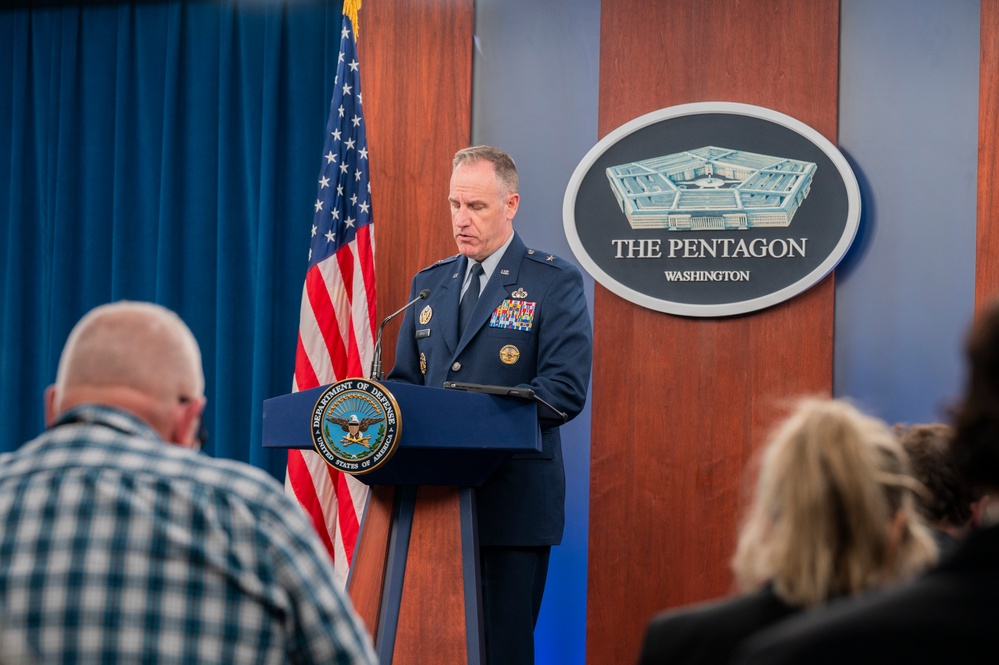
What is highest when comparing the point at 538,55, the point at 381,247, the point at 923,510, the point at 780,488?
the point at 538,55

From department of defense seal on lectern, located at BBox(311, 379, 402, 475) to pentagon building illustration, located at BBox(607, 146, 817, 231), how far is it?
1912 mm

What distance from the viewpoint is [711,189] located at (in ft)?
14.8

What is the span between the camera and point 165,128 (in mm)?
5332

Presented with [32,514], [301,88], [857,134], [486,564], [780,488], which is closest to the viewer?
[780,488]

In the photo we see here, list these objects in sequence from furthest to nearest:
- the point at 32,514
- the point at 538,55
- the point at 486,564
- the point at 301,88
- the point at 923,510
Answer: the point at 301,88
the point at 538,55
the point at 486,564
the point at 923,510
the point at 32,514

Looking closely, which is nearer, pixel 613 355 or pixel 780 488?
pixel 780 488

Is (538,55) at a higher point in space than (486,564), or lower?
higher

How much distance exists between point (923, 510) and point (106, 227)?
13.8 feet

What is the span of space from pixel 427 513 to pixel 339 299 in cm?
162

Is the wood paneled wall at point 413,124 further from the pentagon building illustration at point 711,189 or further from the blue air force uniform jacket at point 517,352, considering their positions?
the blue air force uniform jacket at point 517,352

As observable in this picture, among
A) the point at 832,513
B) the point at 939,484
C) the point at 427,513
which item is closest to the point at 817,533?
the point at 832,513

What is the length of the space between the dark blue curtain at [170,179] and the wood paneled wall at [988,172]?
271cm

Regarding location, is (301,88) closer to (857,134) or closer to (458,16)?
(458,16)

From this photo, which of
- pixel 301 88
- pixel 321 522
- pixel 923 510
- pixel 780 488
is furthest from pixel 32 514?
pixel 301 88
